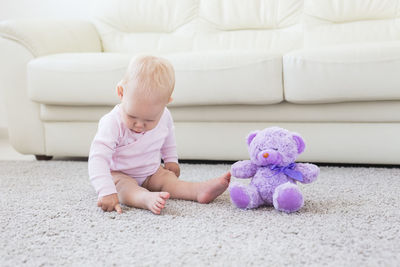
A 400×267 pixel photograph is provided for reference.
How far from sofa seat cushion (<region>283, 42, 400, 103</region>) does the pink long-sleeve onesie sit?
0.52 m

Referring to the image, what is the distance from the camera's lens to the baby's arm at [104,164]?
1.09 meters

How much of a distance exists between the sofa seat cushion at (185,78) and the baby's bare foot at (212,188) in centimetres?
55

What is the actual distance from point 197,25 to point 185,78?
0.82 metres

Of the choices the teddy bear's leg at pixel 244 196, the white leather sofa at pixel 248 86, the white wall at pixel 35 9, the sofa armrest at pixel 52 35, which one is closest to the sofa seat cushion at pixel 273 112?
the white leather sofa at pixel 248 86

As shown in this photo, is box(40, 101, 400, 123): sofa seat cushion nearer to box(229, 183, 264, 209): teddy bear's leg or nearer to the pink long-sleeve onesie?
the pink long-sleeve onesie

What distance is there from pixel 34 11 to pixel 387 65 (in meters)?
2.30

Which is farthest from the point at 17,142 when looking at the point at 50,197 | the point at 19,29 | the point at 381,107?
the point at 381,107

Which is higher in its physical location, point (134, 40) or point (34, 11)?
point (34, 11)

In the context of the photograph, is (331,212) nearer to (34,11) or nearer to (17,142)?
(17,142)

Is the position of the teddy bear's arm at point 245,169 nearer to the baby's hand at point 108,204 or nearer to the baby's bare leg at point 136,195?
the baby's bare leg at point 136,195

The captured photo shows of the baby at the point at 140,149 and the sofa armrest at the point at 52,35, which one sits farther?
the sofa armrest at the point at 52,35

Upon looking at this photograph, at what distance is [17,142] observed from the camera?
6.22 ft

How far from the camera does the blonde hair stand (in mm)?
1056

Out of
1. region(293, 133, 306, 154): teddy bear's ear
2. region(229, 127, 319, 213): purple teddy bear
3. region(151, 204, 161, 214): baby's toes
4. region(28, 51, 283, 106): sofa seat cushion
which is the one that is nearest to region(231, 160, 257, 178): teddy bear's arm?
region(229, 127, 319, 213): purple teddy bear
